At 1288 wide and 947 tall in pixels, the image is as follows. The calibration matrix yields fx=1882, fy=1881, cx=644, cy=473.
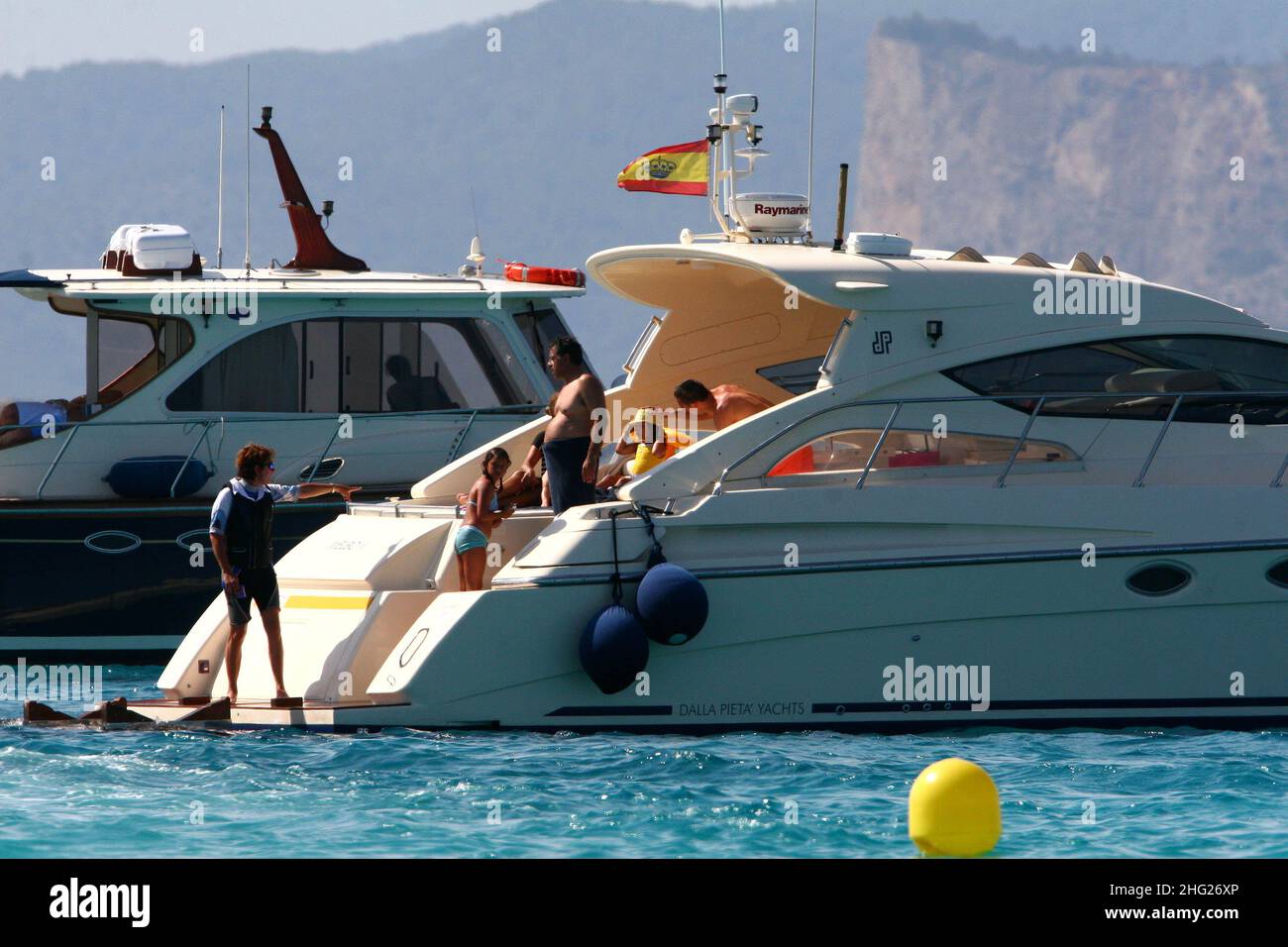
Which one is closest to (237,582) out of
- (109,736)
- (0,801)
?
(109,736)

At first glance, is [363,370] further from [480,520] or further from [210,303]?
[480,520]

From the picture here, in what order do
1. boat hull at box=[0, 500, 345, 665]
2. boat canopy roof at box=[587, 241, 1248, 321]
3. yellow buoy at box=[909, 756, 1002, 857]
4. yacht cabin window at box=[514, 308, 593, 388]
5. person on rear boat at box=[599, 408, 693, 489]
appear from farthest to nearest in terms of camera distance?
yacht cabin window at box=[514, 308, 593, 388]
boat hull at box=[0, 500, 345, 665]
person on rear boat at box=[599, 408, 693, 489]
boat canopy roof at box=[587, 241, 1248, 321]
yellow buoy at box=[909, 756, 1002, 857]

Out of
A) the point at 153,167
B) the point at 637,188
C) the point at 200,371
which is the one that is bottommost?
the point at 200,371

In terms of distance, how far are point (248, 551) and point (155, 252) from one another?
5881 millimetres

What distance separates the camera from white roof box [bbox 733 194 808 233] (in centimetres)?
1158

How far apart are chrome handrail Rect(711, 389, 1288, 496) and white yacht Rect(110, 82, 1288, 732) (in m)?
0.02

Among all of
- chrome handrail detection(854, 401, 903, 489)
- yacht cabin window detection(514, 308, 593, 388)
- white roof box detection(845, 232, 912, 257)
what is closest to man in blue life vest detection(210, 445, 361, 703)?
chrome handrail detection(854, 401, 903, 489)

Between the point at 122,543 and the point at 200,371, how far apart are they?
150 centimetres

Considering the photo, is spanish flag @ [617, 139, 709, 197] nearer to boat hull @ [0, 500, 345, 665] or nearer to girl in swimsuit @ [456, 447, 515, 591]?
girl in swimsuit @ [456, 447, 515, 591]

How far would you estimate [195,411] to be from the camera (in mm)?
14586

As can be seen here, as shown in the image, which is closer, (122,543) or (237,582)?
(237,582)

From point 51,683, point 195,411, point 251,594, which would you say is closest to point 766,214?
point 251,594
